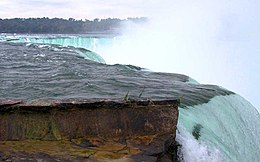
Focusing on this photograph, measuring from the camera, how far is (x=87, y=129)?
3479mm

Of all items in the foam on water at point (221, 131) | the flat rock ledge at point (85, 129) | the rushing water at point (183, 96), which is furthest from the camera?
the rushing water at point (183, 96)

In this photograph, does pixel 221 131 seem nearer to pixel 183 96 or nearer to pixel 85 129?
pixel 183 96

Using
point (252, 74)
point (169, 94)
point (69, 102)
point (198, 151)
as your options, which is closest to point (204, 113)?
point (169, 94)

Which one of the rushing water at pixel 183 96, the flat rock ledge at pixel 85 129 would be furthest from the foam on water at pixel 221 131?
the flat rock ledge at pixel 85 129

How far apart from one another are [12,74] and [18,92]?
6.31 feet

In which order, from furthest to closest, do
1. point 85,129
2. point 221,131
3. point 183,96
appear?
point 183,96
point 221,131
point 85,129

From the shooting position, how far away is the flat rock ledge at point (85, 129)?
134 inches

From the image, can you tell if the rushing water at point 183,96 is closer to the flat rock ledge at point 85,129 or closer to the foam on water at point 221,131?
the foam on water at point 221,131

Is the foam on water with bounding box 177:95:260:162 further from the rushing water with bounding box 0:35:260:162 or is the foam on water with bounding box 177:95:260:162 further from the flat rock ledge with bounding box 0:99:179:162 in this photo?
the flat rock ledge with bounding box 0:99:179:162

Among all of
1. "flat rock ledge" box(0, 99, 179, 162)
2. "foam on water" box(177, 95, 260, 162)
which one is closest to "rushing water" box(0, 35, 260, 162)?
"foam on water" box(177, 95, 260, 162)

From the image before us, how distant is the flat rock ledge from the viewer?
3.40 meters

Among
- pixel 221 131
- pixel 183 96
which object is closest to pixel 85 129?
pixel 221 131

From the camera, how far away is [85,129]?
3482mm

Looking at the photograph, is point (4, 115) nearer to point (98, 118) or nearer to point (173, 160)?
point (98, 118)
